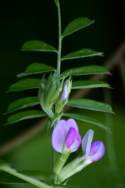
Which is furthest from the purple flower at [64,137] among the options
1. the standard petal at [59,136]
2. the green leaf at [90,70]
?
the green leaf at [90,70]

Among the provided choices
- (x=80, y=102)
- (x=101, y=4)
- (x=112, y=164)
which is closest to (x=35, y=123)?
(x=112, y=164)

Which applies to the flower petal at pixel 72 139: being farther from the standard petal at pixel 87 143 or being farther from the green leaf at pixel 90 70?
the green leaf at pixel 90 70

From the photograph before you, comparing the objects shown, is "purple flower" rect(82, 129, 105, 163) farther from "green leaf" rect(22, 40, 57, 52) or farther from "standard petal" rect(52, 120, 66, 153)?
"green leaf" rect(22, 40, 57, 52)

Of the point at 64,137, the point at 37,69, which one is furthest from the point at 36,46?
the point at 64,137

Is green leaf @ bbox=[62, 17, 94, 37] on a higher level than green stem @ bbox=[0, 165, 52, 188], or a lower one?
higher

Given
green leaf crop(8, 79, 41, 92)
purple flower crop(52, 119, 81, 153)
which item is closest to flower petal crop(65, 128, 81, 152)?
purple flower crop(52, 119, 81, 153)

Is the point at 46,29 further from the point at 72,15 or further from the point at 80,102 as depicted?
the point at 80,102
